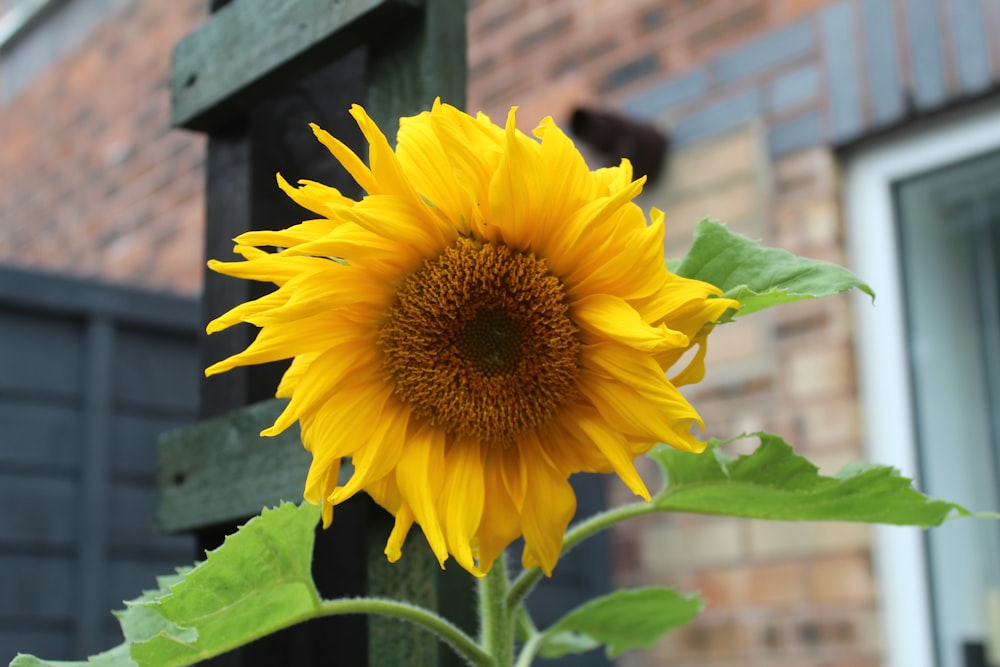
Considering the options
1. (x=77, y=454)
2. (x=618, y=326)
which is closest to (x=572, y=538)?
(x=618, y=326)

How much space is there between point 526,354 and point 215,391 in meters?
0.59

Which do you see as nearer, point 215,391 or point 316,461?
point 316,461

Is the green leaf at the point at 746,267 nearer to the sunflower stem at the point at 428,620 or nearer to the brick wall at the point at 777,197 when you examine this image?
the sunflower stem at the point at 428,620

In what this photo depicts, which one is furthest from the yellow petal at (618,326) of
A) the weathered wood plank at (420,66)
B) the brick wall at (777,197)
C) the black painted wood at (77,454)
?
the black painted wood at (77,454)

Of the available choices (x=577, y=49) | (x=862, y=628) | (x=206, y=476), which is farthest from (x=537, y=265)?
(x=577, y=49)

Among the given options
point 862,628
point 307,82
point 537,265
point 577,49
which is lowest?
point 862,628

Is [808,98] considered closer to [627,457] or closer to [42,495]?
[42,495]

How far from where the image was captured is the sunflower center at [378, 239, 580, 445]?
757 millimetres

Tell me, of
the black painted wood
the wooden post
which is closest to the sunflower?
the wooden post

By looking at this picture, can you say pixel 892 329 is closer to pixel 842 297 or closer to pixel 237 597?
pixel 842 297

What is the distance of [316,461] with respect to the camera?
0.72m

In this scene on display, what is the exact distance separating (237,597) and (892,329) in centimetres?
203

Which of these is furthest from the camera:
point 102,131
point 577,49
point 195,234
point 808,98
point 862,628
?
point 102,131

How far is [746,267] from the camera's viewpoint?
0.78 m
